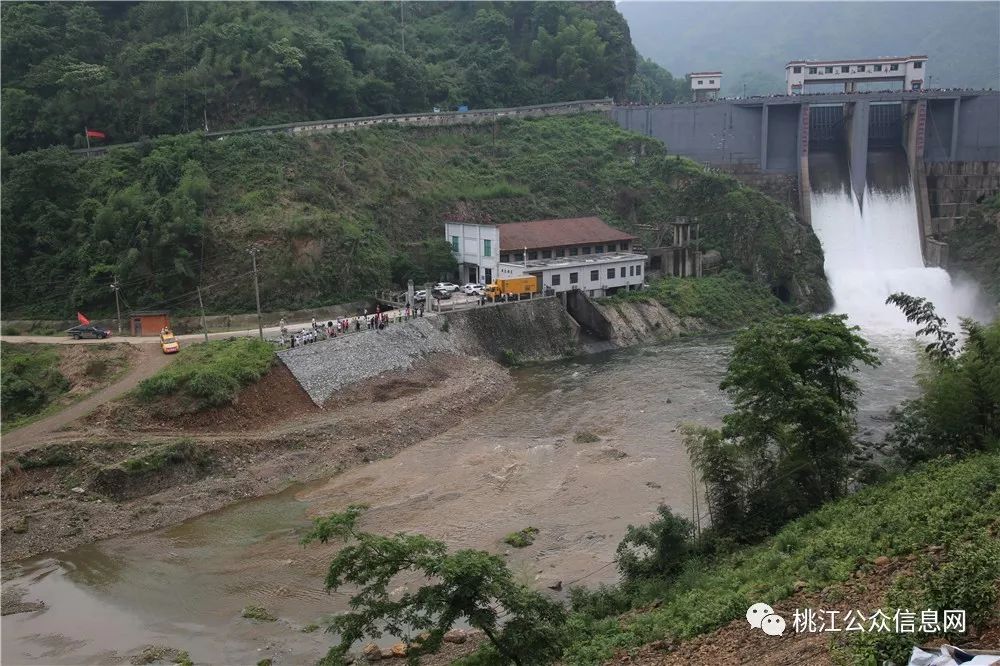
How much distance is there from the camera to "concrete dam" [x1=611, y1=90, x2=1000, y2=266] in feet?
240

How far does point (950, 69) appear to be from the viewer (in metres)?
164

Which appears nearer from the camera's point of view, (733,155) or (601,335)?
(601,335)

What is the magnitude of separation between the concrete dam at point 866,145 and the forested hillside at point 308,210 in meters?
7.37

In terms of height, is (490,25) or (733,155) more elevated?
(490,25)

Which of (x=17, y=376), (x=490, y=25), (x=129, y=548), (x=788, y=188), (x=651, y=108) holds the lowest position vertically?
(x=129, y=548)

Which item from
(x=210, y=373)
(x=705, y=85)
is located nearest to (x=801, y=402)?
(x=210, y=373)

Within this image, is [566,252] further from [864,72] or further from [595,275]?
[864,72]

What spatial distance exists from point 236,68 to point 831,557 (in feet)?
198

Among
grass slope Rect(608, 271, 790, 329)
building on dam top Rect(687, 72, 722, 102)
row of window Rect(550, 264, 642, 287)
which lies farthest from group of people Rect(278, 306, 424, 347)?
building on dam top Rect(687, 72, 722, 102)

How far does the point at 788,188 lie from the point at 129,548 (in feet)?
204

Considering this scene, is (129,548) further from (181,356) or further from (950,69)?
(950,69)

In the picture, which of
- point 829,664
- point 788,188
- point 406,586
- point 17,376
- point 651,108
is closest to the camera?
point 829,664

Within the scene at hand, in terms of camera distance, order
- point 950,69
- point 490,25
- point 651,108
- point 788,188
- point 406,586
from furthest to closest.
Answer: point 950,69
point 490,25
point 651,108
point 788,188
point 406,586

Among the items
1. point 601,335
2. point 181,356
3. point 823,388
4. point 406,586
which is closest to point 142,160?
point 181,356
